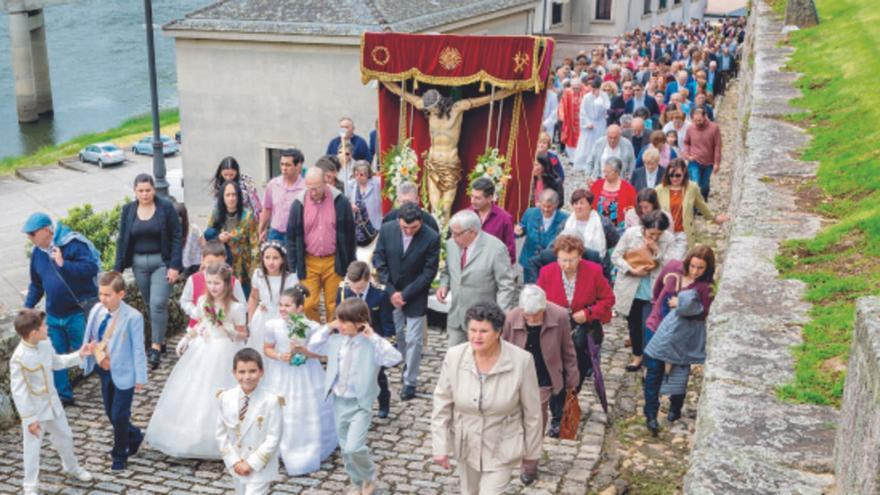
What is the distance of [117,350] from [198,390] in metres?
0.74

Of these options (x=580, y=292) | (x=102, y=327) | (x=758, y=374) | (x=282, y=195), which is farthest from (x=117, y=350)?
(x=758, y=374)

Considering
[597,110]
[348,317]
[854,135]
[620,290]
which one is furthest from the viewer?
[597,110]

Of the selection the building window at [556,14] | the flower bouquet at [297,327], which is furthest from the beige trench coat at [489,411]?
the building window at [556,14]

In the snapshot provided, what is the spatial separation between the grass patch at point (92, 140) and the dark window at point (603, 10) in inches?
779

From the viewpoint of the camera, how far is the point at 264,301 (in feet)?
27.5

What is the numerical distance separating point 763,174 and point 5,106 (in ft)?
171

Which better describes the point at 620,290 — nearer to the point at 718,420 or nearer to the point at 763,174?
Answer: the point at 763,174

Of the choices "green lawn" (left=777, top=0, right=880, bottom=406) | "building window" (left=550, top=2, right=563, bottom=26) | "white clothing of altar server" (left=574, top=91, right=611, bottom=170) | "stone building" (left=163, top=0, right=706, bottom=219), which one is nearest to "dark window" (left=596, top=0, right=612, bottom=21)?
"building window" (left=550, top=2, right=563, bottom=26)

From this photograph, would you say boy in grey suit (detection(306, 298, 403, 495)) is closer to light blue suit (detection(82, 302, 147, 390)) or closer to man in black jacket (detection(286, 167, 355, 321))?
light blue suit (detection(82, 302, 147, 390))

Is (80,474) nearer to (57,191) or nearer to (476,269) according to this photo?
(476,269)

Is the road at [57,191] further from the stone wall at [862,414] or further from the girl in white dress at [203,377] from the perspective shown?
the stone wall at [862,414]

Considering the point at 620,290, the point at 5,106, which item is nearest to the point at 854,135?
the point at 620,290

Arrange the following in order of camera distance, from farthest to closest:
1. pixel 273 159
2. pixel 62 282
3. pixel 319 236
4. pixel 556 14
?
1. pixel 556 14
2. pixel 273 159
3. pixel 319 236
4. pixel 62 282

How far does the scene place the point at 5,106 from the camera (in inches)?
2146
